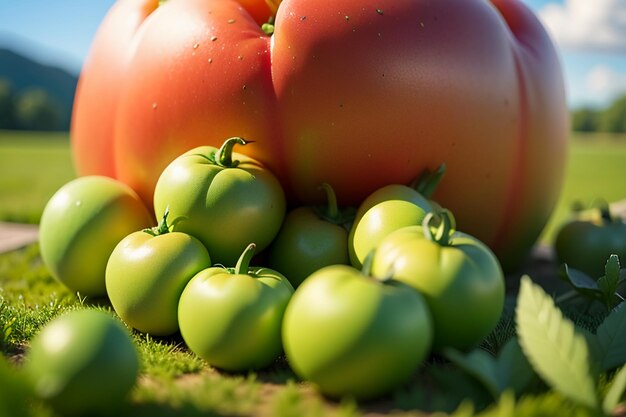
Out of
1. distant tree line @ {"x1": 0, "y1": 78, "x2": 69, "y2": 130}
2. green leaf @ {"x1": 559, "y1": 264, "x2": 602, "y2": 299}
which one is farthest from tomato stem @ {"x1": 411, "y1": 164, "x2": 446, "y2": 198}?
distant tree line @ {"x1": 0, "y1": 78, "x2": 69, "y2": 130}

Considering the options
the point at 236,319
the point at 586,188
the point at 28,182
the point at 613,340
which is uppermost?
the point at 236,319

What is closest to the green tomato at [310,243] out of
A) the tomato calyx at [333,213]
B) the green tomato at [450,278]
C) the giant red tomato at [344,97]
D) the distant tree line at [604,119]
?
the tomato calyx at [333,213]

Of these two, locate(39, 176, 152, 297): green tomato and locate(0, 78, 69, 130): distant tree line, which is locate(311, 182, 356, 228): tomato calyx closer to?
locate(39, 176, 152, 297): green tomato

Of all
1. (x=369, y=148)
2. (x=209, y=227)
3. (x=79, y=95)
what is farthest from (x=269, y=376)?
(x=79, y=95)

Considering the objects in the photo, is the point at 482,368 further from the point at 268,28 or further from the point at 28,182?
the point at 28,182

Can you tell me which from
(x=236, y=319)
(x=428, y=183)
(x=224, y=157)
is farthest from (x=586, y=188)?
(x=236, y=319)

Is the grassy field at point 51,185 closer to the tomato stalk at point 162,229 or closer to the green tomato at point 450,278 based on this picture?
the tomato stalk at point 162,229

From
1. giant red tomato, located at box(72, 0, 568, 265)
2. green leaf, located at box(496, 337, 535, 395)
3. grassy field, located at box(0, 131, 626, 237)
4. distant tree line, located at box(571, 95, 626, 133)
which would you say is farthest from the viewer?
distant tree line, located at box(571, 95, 626, 133)
